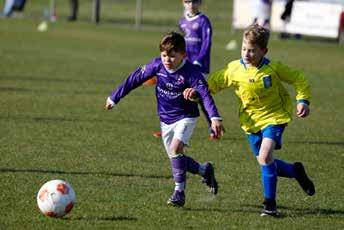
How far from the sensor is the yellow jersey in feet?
24.6

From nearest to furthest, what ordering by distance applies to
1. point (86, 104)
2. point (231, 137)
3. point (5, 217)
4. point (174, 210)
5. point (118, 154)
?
point (5, 217) < point (174, 210) < point (118, 154) < point (231, 137) < point (86, 104)

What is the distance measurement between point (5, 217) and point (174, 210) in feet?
4.67

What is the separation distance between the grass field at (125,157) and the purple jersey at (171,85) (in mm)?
796

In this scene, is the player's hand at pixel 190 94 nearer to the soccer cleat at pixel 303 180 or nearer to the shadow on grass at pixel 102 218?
the shadow on grass at pixel 102 218

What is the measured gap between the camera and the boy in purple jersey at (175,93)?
743 centimetres

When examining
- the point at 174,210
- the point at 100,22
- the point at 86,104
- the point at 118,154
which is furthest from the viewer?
the point at 100,22

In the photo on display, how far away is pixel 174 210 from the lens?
7.41 metres

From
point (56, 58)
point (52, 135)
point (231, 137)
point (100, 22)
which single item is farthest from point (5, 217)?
point (100, 22)

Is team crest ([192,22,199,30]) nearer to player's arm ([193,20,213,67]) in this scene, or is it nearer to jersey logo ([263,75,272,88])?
player's arm ([193,20,213,67])

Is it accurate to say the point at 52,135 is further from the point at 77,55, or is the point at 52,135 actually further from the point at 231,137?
the point at 77,55

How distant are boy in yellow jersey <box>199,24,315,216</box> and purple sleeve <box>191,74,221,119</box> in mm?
212

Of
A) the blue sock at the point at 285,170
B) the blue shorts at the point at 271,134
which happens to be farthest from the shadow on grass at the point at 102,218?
the blue sock at the point at 285,170

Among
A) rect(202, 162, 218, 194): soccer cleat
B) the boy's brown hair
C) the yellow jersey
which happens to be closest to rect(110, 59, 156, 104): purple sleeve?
the boy's brown hair

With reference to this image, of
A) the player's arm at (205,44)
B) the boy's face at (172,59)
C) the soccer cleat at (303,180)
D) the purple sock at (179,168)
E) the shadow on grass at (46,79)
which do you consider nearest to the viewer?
the boy's face at (172,59)
